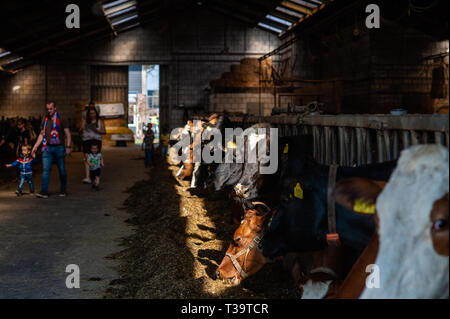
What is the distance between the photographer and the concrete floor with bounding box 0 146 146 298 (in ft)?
13.5

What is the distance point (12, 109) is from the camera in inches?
1086

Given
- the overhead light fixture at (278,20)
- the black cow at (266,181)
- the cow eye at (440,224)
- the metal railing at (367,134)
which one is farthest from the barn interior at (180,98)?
the cow eye at (440,224)

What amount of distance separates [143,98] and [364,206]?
42.6 metres

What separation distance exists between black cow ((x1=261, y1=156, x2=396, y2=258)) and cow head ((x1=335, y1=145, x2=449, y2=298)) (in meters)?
0.42

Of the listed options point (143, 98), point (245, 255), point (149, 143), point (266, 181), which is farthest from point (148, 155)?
point (143, 98)

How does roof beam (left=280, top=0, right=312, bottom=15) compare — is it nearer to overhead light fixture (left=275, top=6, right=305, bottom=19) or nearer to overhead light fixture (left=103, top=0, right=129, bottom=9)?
overhead light fixture (left=275, top=6, right=305, bottom=19)

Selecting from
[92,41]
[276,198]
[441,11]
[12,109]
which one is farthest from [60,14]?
[276,198]

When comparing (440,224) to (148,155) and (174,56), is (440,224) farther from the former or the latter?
(174,56)

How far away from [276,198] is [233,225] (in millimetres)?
1763

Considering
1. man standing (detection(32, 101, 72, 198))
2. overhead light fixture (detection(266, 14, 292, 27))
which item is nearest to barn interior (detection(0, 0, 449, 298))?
overhead light fixture (detection(266, 14, 292, 27))

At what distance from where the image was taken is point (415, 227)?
1.86 metres
